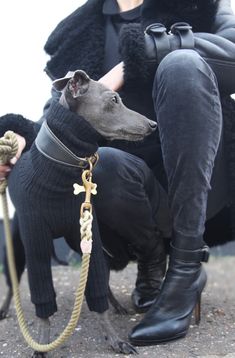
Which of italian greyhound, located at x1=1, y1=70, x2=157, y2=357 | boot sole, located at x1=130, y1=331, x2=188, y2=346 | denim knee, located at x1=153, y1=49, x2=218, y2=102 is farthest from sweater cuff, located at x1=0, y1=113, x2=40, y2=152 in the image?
A: boot sole, located at x1=130, y1=331, x2=188, y2=346

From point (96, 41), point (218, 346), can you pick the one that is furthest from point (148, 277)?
point (96, 41)

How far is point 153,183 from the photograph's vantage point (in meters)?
1.86

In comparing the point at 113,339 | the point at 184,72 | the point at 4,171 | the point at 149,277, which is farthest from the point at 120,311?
the point at 184,72

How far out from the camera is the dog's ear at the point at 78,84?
165cm

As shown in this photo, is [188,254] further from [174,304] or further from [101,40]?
[101,40]

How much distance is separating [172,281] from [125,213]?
0.25 meters

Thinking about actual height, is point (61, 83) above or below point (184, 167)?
above

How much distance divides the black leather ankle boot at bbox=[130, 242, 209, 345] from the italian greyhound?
0.06 metres

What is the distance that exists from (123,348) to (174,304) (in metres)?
0.18

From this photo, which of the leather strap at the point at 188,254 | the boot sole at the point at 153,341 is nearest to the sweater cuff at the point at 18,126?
the leather strap at the point at 188,254

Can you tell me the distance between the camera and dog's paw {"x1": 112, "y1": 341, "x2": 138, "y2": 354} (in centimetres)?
160

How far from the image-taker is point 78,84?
167 centimetres

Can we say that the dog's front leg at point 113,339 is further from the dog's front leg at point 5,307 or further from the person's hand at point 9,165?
the dog's front leg at point 5,307

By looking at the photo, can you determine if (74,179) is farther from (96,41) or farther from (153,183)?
(96,41)
